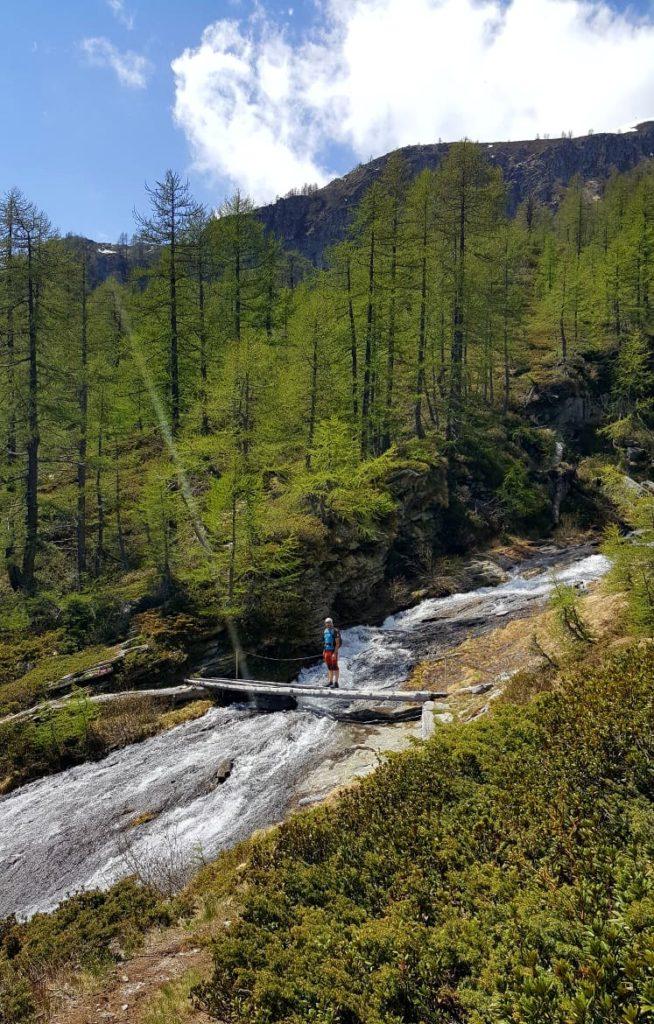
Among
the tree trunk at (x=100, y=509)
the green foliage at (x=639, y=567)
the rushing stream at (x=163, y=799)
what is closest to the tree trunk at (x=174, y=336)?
the tree trunk at (x=100, y=509)

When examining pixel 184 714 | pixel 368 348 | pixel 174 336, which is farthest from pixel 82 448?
pixel 184 714

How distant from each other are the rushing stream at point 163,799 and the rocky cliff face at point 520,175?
487 feet

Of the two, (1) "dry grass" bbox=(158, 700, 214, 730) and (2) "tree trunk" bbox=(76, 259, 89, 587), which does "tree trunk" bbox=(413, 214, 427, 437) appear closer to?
(2) "tree trunk" bbox=(76, 259, 89, 587)

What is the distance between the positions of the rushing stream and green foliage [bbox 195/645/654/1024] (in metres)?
3.29

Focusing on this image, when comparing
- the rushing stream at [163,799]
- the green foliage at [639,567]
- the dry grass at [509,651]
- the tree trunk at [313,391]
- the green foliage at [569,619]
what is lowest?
the rushing stream at [163,799]

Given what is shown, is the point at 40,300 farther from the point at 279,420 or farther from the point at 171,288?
the point at 279,420

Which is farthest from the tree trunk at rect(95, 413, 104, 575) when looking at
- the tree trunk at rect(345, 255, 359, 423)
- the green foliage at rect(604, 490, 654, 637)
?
the green foliage at rect(604, 490, 654, 637)

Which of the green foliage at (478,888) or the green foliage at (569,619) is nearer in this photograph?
the green foliage at (478,888)

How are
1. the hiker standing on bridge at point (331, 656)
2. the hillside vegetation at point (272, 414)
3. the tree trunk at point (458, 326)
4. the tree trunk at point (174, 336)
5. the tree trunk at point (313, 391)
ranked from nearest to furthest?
the hiker standing on bridge at point (331, 656), the hillside vegetation at point (272, 414), the tree trunk at point (313, 391), the tree trunk at point (174, 336), the tree trunk at point (458, 326)

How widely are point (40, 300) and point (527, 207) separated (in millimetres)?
86373

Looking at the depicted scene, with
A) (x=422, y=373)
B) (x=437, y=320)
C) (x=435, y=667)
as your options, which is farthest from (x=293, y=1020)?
(x=437, y=320)

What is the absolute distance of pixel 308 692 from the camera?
15.0m

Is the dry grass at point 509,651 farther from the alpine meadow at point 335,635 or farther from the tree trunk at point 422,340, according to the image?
the tree trunk at point 422,340

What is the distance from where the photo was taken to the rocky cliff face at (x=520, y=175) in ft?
482
